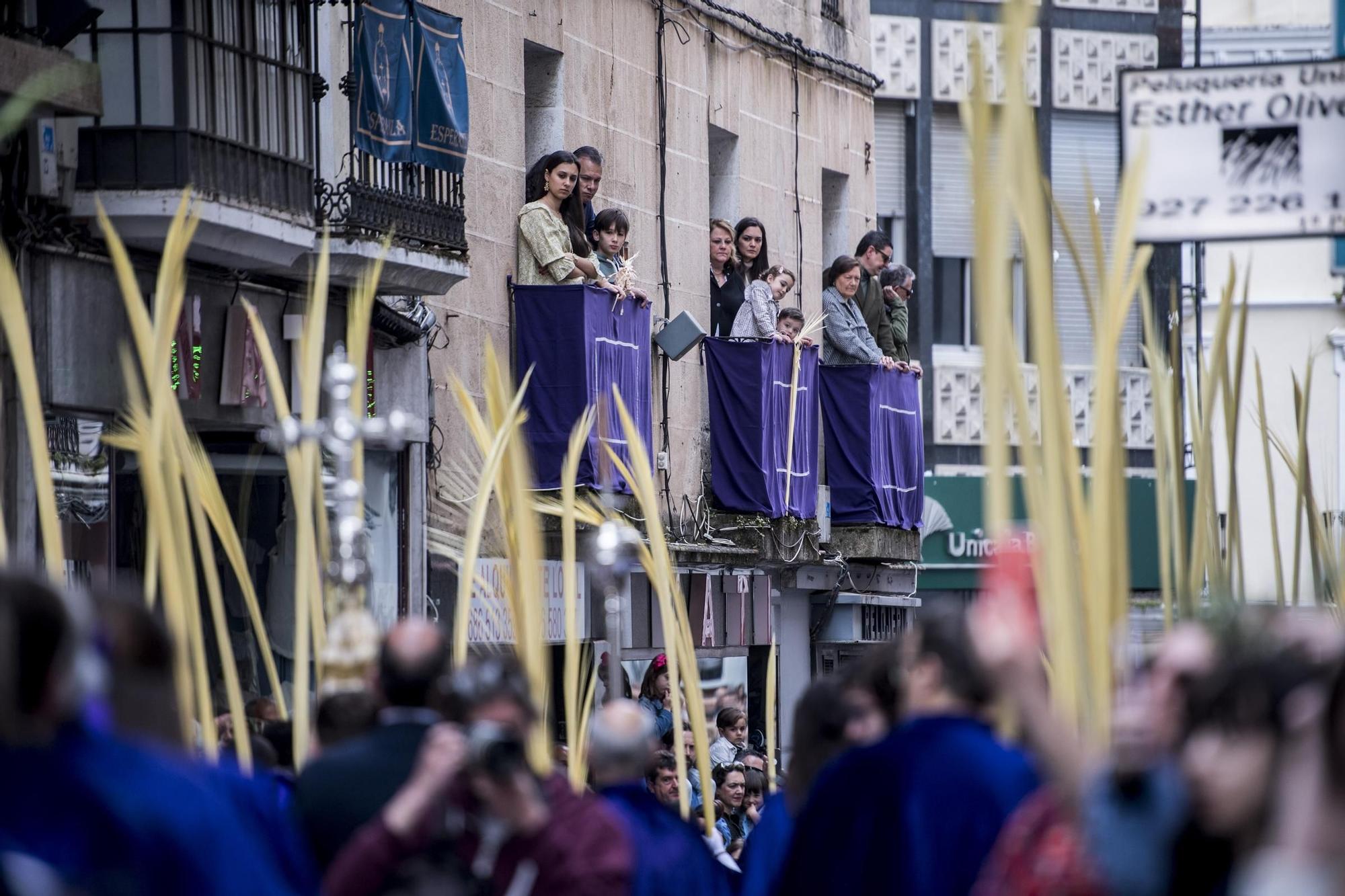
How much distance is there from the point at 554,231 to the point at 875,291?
6243 mm

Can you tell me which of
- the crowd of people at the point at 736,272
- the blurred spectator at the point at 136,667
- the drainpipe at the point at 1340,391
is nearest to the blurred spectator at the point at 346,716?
the blurred spectator at the point at 136,667

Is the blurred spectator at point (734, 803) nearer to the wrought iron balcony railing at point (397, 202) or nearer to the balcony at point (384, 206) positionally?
the wrought iron balcony railing at point (397, 202)

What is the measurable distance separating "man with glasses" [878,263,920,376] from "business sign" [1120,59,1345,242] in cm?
1722

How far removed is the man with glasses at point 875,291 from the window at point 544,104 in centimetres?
483

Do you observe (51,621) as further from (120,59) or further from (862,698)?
(120,59)

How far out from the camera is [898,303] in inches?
955

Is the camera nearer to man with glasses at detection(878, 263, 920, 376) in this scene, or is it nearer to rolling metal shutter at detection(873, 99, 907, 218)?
man with glasses at detection(878, 263, 920, 376)

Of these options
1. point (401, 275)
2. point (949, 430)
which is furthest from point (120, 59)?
point (949, 430)

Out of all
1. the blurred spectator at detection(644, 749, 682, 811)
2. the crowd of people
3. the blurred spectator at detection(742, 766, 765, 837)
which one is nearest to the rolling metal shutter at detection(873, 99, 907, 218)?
the crowd of people

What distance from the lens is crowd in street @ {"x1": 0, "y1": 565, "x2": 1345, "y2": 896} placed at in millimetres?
3461

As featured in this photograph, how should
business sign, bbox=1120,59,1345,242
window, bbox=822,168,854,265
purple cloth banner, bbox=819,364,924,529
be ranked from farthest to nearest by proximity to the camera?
1. window, bbox=822,168,854,265
2. purple cloth banner, bbox=819,364,924,529
3. business sign, bbox=1120,59,1345,242

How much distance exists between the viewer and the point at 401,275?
1564 centimetres

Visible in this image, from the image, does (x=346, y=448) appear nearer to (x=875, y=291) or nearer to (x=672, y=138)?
(x=672, y=138)

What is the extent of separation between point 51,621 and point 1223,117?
4.12 meters
